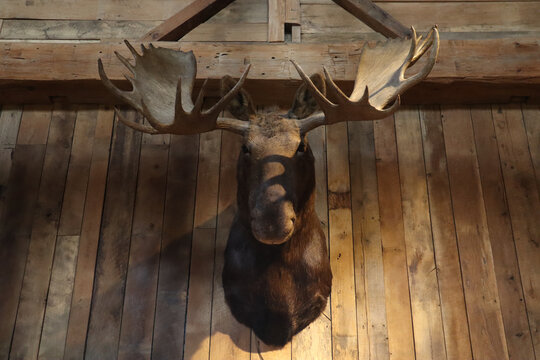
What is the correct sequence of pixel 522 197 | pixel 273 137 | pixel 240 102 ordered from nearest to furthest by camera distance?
1. pixel 273 137
2. pixel 240 102
3. pixel 522 197

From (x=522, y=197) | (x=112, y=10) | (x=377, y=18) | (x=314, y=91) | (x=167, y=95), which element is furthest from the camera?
(x=112, y=10)

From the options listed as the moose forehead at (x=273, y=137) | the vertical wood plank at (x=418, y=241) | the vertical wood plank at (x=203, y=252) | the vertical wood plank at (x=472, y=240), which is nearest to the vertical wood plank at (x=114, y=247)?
the vertical wood plank at (x=203, y=252)

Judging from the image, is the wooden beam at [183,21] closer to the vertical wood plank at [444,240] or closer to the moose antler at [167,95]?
the moose antler at [167,95]

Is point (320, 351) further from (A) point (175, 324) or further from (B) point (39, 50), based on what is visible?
(B) point (39, 50)

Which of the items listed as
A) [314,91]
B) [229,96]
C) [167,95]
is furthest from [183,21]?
[314,91]

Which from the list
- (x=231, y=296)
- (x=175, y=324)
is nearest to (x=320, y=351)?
(x=231, y=296)

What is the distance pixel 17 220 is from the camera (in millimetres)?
3000

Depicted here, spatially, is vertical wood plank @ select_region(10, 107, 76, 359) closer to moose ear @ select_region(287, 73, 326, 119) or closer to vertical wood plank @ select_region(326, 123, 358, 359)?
moose ear @ select_region(287, 73, 326, 119)

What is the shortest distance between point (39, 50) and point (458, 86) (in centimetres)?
235

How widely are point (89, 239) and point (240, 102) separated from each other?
1.14 metres

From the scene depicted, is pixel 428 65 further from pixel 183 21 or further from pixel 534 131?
pixel 183 21

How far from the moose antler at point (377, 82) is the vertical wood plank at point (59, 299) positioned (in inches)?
58.5

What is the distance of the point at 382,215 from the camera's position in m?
2.99

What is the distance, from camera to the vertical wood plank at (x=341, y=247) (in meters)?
2.71
